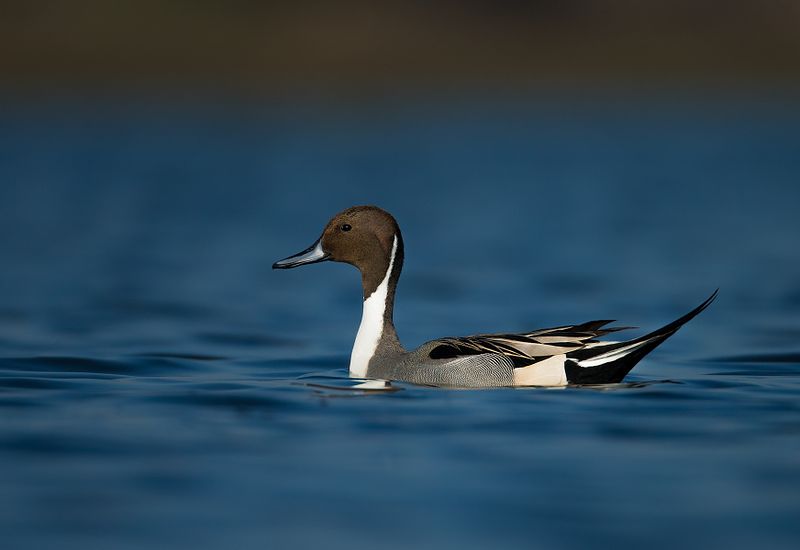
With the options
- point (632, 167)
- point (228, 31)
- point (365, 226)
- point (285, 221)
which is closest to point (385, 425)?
point (365, 226)

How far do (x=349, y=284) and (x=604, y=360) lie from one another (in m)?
6.85

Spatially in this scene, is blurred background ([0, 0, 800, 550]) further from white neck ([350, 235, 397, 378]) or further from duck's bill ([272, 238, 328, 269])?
duck's bill ([272, 238, 328, 269])

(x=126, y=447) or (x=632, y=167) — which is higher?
(x=632, y=167)

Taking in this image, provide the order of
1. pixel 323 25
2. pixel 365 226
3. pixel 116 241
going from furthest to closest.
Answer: pixel 323 25
pixel 116 241
pixel 365 226

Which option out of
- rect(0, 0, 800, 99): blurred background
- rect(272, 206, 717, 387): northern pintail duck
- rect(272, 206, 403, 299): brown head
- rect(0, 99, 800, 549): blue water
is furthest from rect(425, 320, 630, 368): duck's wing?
rect(0, 0, 800, 99): blurred background

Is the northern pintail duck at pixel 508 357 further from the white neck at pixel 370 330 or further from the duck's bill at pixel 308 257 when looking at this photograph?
the duck's bill at pixel 308 257

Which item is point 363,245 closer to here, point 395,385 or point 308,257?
point 308,257

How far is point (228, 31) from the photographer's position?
131 feet

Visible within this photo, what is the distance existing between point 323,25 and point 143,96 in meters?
5.24

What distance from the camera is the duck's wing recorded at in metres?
7.70

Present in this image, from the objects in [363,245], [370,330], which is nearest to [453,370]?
[370,330]

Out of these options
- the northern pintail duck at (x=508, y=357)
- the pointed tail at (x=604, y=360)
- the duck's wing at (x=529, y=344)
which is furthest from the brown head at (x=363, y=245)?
the pointed tail at (x=604, y=360)

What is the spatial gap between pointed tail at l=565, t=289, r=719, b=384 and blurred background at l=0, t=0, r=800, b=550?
0.15m

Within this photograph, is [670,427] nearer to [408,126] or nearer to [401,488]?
[401,488]
